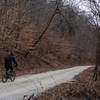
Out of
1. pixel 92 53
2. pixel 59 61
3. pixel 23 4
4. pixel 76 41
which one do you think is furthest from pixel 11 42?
pixel 92 53

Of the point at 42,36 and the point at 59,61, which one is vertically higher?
A: the point at 42,36

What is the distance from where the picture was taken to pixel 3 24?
39.3 meters

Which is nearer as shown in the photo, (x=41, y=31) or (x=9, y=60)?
(x=9, y=60)

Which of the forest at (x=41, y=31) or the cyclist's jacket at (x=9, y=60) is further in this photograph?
the forest at (x=41, y=31)

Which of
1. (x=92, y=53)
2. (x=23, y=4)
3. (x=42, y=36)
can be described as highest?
(x=23, y=4)

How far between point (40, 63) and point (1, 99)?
37279 mm

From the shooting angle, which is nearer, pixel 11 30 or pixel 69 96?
pixel 69 96

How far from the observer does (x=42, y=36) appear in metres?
54.6

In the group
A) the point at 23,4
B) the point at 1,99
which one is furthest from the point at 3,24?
the point at 1,99

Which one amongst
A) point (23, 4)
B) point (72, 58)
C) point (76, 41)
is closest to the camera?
point (23, 4)

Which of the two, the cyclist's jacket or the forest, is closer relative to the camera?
the cyclist's jacket

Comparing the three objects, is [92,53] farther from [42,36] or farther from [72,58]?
[42,36]

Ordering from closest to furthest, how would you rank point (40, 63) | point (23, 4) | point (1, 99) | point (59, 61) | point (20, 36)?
point (1, 99), point (20, 36), point (23, 4), point (40, 63), point (59, 61)

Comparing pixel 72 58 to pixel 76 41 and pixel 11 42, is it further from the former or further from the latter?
pixel 11 42
